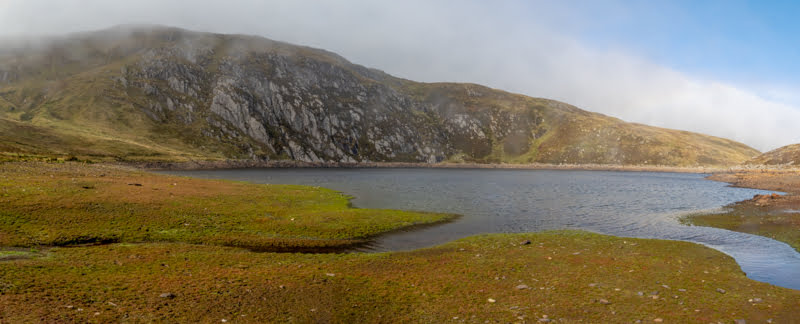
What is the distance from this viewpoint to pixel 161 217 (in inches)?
1323

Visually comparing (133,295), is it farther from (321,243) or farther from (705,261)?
(705,261)

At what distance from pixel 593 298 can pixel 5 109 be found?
286 metres

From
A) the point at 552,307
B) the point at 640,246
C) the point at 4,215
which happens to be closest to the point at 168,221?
the point at 4,215

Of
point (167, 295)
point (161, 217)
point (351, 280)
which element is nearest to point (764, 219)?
point (351, 280)

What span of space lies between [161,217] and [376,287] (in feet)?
83.1

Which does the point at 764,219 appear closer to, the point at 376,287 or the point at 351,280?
the point at 376,287

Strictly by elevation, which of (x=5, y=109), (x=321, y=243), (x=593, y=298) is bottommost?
(x=321, y=243)

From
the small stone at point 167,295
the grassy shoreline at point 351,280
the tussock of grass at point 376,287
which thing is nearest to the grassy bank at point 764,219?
the grassy shoreline at point 351,280

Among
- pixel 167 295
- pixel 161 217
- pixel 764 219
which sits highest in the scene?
pixel 764 219

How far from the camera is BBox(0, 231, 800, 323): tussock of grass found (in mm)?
14953

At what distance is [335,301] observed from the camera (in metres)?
16.8

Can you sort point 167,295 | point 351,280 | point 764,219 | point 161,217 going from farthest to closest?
1. point 764,219
2. point 161,217
3. point 351,280
4. point 167,295

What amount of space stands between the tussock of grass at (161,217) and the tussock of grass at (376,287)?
14.3 feet

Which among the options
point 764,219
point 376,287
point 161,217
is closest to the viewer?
point 376,287
